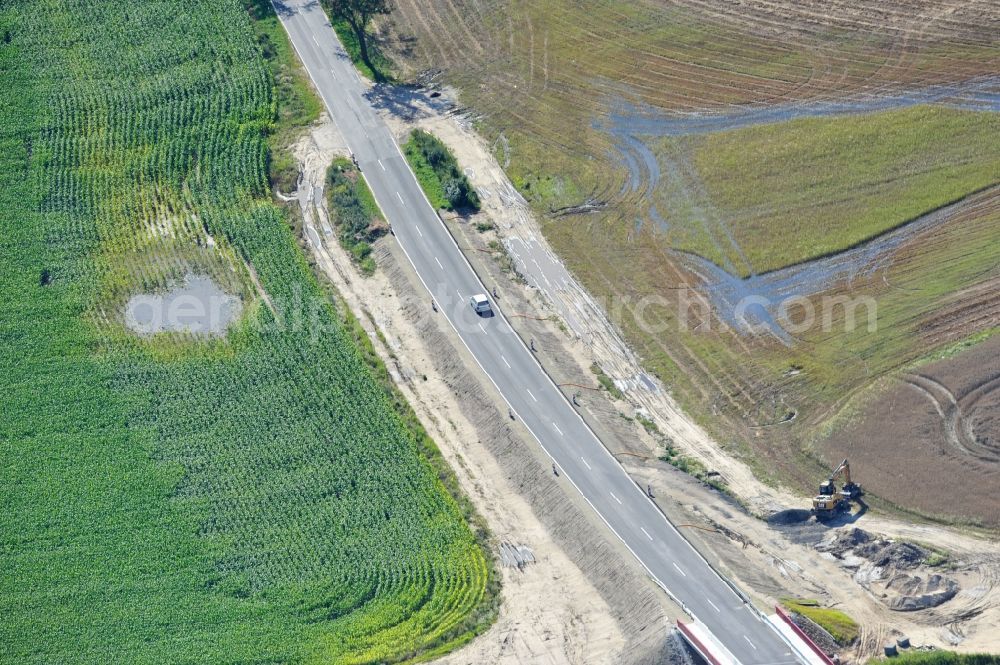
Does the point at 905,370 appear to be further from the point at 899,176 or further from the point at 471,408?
the point at 471,408

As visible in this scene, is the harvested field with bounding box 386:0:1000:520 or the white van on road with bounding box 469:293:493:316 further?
the white van on road with bounding box 469:293:493:316

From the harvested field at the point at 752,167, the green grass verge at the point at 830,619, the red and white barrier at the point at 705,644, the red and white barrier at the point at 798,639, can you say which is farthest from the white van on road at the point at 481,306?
the red and white barrier at the point at 798,639

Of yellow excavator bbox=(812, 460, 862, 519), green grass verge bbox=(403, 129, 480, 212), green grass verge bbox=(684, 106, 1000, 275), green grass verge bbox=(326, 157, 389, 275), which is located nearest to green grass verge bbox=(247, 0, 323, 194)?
green grass verge bbox=(326, 157, 389, 275)

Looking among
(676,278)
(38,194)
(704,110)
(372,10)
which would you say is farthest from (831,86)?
(38,194)

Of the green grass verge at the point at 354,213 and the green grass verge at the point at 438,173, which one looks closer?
the green grass verge at the point at 354,213

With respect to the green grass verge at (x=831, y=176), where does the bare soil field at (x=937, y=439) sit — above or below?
below

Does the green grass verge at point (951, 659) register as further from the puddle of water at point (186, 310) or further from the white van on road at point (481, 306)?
the puddle of water at point (186, 310)

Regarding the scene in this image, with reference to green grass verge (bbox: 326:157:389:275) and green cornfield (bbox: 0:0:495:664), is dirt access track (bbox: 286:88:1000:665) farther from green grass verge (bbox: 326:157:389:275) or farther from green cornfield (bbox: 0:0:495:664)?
green cornfield (bbox: 0:0:495:664)
